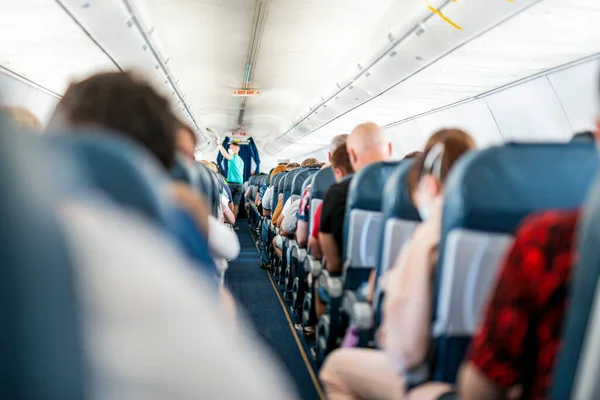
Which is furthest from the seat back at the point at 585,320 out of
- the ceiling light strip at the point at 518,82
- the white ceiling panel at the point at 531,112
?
the white ceiling panel at the point at 531,112

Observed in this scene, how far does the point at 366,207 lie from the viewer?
308cm

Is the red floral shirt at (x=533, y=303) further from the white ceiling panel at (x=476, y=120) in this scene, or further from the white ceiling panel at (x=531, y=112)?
the white ceiling panel at (x=476, y=120)

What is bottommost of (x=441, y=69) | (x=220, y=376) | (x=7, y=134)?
(x=220, y=376)

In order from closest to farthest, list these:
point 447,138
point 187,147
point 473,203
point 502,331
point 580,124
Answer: point 502,331, point 473,203, point 447,138, point 187,147, point 580,124

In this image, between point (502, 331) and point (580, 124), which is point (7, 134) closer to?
point (502, 331)

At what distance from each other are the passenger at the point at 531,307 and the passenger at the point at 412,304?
541 mm

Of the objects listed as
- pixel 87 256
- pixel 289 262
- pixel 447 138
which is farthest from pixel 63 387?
pixel 289 262

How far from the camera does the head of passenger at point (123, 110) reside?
1205 millimetres

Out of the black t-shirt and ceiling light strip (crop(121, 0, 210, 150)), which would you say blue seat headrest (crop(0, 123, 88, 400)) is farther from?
ceiling light strip (crop(121, 0, 210, 150))

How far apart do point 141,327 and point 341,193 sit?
301 centimetres

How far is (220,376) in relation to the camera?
0.56m

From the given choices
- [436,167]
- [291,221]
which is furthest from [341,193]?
[291,221]

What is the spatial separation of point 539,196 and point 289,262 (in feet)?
14.0

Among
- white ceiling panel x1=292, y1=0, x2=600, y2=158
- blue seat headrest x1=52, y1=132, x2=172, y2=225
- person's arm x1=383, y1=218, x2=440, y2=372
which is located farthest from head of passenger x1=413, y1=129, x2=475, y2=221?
white ceiling panel x1=292, y1=0, x2=600, y2=158
